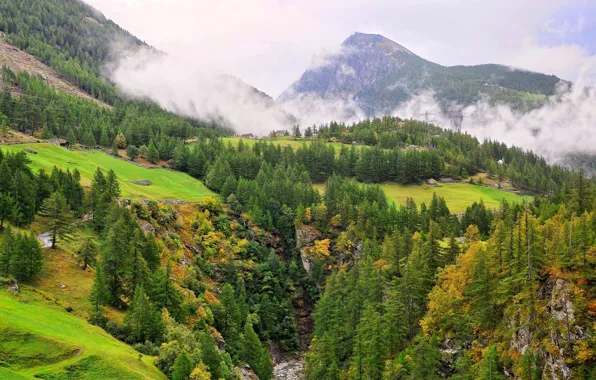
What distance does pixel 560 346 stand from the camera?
52281 millimetres

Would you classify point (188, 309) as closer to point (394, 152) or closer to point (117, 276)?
point (117, 276)

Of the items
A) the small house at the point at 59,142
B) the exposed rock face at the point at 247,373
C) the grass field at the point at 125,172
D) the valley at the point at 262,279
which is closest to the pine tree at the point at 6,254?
the valley at the point at 262,279

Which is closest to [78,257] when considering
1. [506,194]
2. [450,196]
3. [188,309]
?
[188,309]

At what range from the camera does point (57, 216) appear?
68.5 meters

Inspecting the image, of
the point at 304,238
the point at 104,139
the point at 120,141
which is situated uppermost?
the point at 104,139

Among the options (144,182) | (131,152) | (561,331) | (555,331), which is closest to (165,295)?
(555,331)

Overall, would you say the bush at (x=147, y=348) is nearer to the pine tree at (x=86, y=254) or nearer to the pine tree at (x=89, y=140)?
the pine tree at (x=86, y=254)

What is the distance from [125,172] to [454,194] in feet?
399

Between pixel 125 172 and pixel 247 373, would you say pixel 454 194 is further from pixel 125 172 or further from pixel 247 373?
pixel 247 373

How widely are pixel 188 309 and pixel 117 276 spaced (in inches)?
562

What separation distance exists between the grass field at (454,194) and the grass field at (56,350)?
129 metres

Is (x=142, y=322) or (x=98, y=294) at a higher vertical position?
(x=98, y=294)

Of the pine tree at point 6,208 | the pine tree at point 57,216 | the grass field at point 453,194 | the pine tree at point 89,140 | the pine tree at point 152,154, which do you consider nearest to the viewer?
the pine tree at point 57,216

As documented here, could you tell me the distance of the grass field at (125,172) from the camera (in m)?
113
